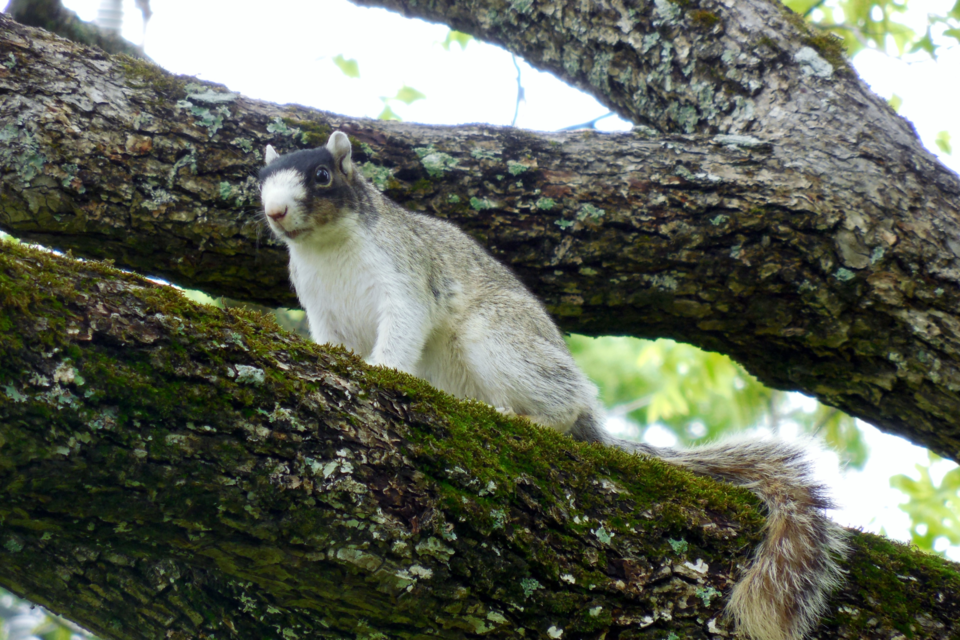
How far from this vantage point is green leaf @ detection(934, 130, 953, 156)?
275 inches

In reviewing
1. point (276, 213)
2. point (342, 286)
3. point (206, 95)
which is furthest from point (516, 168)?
point (206, 95)

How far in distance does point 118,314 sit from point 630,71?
437 centimetres

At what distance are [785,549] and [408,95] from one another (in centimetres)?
635

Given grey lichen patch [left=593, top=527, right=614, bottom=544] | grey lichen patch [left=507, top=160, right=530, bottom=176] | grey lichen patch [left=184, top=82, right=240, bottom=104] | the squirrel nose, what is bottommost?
grey lichen patch [left=593, top=527, right=614, bottom=544]

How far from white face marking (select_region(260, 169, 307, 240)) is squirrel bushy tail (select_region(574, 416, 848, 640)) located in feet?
8.48

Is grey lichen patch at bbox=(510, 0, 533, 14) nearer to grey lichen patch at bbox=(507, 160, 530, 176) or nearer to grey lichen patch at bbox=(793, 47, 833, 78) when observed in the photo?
grey lichen patch at bbox=(507, 160, 530, 176)

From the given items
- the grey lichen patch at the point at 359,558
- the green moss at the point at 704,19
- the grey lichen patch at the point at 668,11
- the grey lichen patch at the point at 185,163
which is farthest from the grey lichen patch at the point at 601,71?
the grey lichen patch at the point at 359,558

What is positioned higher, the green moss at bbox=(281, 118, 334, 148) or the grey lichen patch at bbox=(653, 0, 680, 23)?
the grey lichen patch at bbox=(653, 0, 680, 23)

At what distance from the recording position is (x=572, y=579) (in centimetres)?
276

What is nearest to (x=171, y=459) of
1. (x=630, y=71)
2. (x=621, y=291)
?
(x=621, y=291)

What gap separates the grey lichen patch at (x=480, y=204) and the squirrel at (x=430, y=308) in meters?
0.20

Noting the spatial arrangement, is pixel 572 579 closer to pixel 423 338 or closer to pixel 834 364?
pixel 423 338

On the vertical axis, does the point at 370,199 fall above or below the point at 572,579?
above

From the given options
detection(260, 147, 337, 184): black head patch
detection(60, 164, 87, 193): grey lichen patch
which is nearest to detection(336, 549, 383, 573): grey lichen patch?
detection(260, 147, 337, 184): black head patch
